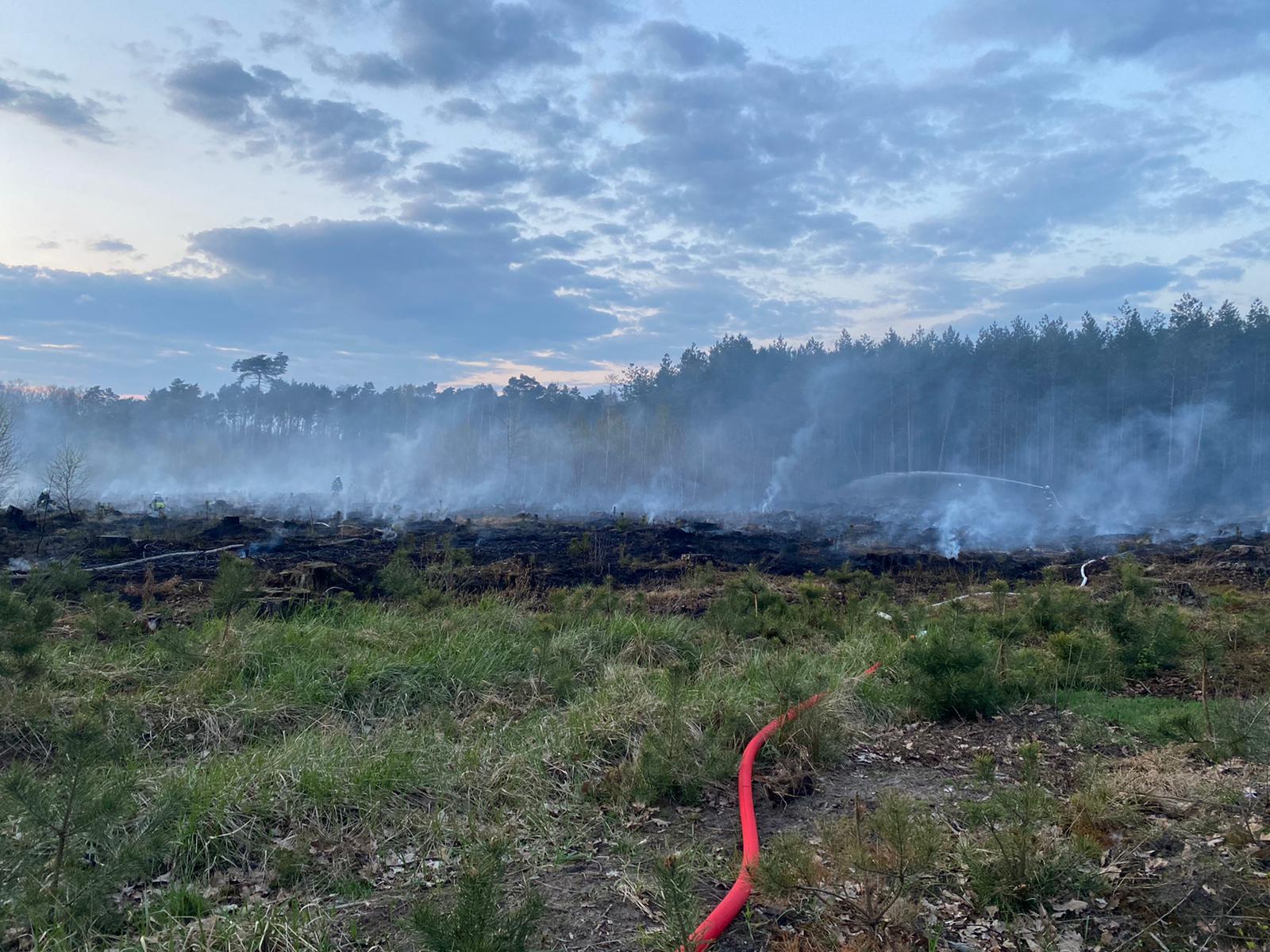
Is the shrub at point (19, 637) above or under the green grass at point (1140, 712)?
above

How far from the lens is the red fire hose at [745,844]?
2.96m

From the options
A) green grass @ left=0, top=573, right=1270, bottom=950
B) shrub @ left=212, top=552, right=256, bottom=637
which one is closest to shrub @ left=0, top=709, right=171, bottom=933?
green grass @ left=0, top=573, right=1270, bottom=950

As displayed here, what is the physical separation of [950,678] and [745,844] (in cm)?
289

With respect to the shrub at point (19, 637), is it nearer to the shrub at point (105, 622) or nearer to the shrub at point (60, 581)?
the shrub at point (105, 622)

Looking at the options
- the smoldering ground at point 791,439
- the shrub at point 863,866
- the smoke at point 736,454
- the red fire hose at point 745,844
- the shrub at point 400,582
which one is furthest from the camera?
the smoldering ground at point 791,439

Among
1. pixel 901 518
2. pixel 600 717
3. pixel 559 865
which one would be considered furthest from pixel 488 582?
pixel 901 518

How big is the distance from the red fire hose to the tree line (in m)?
34.9

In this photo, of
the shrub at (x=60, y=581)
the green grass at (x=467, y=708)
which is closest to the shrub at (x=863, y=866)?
the green grass at (x=467, y=708)

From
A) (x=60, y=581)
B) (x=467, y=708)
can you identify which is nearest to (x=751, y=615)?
(x=467, y=708)

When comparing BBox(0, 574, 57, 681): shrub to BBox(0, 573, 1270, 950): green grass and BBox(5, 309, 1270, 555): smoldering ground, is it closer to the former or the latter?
BBox(0, 573, 1270, 950): green grass

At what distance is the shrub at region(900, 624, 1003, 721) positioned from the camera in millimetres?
5895

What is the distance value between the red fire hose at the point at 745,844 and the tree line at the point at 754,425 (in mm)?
34887

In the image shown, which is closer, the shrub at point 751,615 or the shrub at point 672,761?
the shrub at point 672,761

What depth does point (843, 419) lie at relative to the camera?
203 feet
